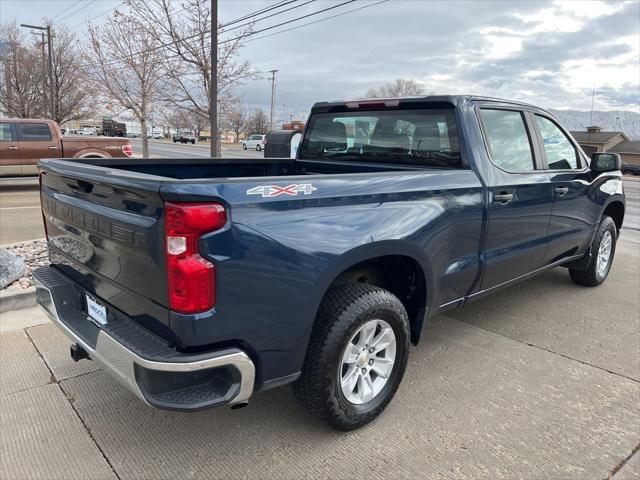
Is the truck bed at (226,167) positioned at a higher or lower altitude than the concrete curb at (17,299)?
higher

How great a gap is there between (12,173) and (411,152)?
12.1 meters

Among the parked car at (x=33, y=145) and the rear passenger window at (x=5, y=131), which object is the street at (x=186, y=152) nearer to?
the parked car at (x=33, y=145)

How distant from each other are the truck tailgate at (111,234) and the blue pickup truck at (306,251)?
0.4 inches

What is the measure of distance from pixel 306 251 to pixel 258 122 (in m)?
Answer: 93.8

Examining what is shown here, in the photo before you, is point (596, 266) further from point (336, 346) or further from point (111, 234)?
point (111, 234)

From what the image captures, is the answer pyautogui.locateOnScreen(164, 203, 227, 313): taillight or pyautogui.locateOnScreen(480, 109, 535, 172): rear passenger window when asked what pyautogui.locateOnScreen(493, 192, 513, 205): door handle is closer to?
pyautogui.locateOnScreen(480, 109, 535, 172): rear passenger window

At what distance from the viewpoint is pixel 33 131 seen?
12500mm

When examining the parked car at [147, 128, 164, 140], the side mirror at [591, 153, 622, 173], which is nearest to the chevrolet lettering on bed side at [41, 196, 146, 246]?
the side mirror at [591, 153, 622, 173]

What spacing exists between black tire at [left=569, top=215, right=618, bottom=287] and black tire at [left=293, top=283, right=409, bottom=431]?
3.44 m

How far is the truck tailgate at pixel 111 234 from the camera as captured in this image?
213cm

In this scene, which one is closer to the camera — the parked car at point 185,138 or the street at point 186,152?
the street at point 186,152

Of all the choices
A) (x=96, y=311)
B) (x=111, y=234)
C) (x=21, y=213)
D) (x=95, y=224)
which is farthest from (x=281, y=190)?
(x=21, y=213)

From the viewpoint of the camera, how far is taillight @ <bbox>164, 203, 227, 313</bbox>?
2.02m

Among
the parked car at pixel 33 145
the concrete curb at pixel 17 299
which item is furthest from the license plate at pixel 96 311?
the parked car at pixel 33 145
